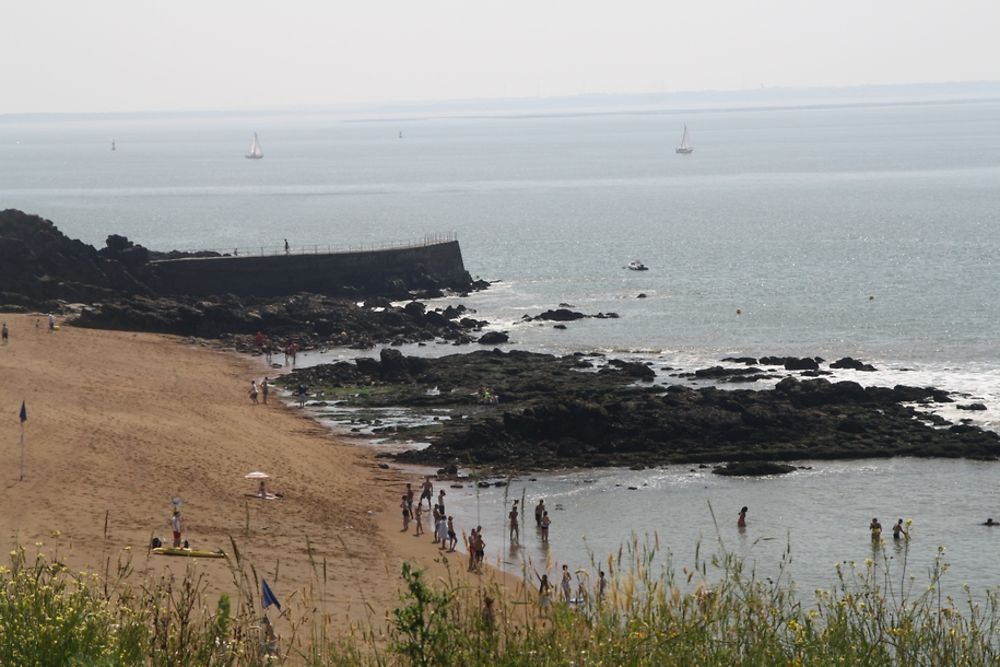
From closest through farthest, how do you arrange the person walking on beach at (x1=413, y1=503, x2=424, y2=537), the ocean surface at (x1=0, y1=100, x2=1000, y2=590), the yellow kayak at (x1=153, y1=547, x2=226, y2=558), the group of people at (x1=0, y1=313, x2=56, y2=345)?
the yellow kayak at (x1=153, y1=547, x2=226, y2=558), the person walking on beach at (x1=413, y1=503, x2=424, y2=537), the ocean surface at (x1=0, y1=100, x2=1000, y2=590), the group of people at (x1=0, y1=313, x2=56, y2=345)

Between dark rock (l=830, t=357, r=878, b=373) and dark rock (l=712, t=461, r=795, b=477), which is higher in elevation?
dark rock (l=830, t=357, r=878, b=373)

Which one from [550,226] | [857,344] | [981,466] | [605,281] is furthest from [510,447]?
[550,226]

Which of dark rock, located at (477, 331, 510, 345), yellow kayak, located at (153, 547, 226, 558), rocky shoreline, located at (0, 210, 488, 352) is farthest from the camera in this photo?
rocky shoreline, located at (0, 210, 488, 352)

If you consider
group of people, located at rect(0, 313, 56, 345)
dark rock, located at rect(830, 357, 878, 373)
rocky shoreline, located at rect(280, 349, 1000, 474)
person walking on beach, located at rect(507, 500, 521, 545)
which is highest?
group of people, located at rect(0, 313, 56, 345)

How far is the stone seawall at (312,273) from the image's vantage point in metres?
61.8

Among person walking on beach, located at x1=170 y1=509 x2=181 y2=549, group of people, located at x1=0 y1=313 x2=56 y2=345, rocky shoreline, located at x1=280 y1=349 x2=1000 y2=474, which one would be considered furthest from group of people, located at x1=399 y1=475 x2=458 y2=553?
group of people, located at x1=0 y1=313 x2=56 y2=345

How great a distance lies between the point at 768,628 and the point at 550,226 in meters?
101

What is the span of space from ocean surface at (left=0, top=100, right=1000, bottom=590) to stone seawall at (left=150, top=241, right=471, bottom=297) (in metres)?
3.78

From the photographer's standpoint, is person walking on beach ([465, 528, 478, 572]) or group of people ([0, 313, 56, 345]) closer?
person walking on beach ([465, 528, 478, 572])

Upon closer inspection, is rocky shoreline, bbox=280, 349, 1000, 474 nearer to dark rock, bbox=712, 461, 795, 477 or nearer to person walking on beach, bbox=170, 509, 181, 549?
dark rock, bbox=712, 461, 795, 477

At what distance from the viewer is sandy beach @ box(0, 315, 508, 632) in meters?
23.2

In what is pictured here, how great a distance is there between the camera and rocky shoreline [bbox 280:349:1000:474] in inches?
1387

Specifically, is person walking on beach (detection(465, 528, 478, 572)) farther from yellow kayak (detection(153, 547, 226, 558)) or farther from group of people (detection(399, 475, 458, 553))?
yellow kayak (detection(153, 547, 226, 558))

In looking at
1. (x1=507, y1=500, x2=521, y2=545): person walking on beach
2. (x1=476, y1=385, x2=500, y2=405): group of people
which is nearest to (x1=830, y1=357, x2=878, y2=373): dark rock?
(x1=476, y1=385, x2=500, y2=405): group of people
